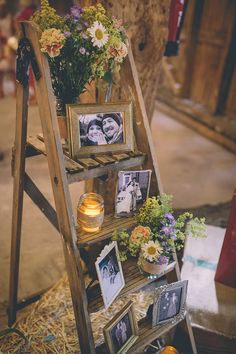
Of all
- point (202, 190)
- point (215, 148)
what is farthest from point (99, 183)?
point (215, 148)

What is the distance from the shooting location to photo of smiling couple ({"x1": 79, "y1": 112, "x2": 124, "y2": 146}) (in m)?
1.86

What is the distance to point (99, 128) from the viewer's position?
1907 millimetres

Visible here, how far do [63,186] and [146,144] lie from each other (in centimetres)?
65

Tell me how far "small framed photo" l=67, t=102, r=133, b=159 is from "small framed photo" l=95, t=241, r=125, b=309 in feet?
1.89

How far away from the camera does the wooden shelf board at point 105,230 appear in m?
1.84

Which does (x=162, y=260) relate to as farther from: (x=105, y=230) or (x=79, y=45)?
(x=79, y=45)

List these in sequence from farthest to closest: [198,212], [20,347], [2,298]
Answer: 1. [198,212]
2. [2,298]
3. [20,347]

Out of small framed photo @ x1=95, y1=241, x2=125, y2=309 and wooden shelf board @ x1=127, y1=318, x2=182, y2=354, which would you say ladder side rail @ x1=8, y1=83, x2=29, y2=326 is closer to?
small framed photo @ x1=95, y1=241, x2=125, y2=309

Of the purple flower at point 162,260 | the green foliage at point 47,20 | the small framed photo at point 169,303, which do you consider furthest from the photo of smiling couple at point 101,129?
the small framed photo at point 169,303

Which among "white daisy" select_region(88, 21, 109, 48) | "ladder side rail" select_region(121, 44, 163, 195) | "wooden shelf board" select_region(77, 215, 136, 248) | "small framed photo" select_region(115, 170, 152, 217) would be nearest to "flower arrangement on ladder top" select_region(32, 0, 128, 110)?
"white daisy" select_region(88, 21, 109, 48)

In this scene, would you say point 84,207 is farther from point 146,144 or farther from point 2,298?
point 2,298

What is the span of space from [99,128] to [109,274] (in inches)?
33.1

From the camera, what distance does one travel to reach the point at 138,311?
9.05 ft

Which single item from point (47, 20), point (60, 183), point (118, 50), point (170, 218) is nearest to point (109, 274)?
point (170, 218)
